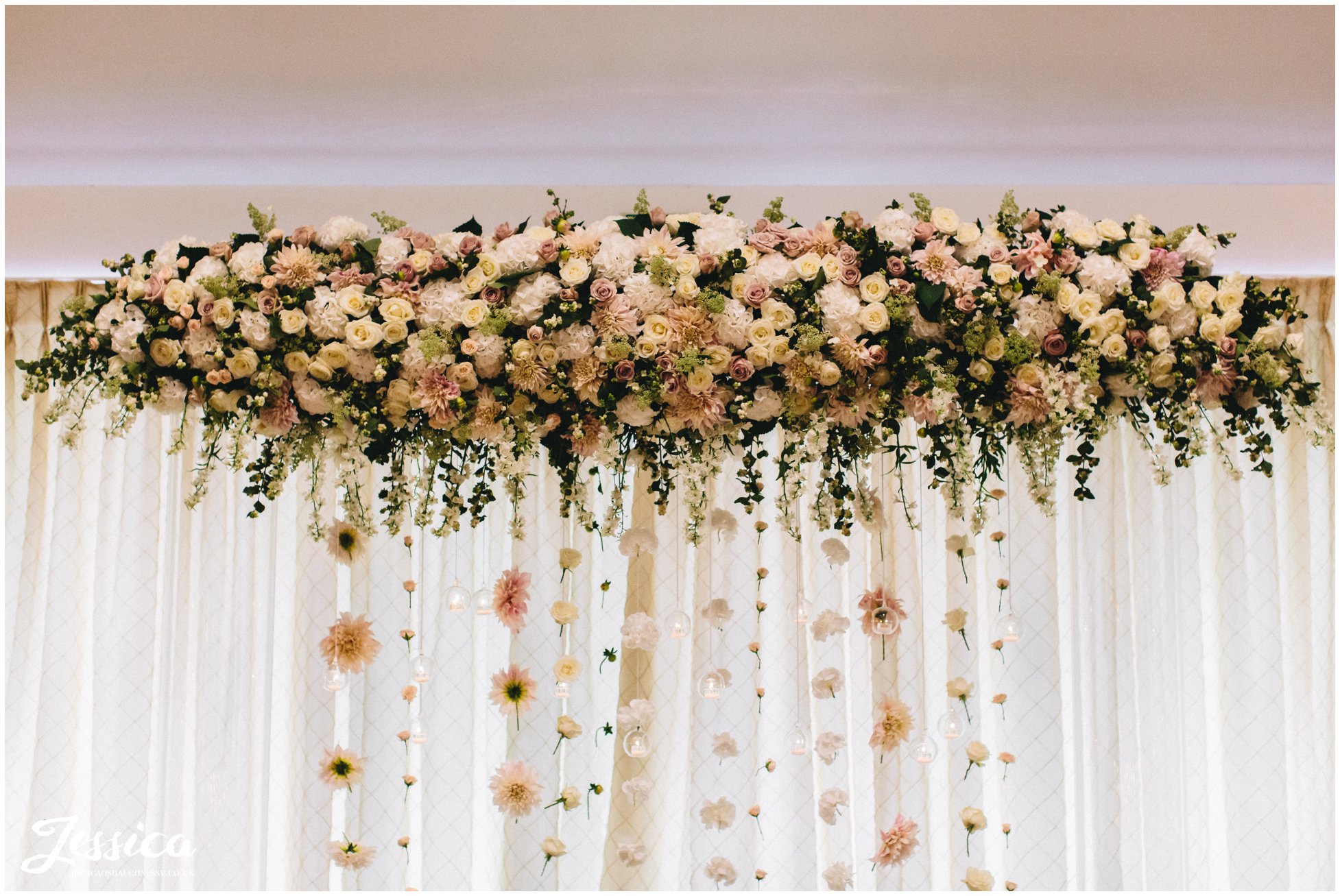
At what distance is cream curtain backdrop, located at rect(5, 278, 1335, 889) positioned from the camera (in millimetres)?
3205

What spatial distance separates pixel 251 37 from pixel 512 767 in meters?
2.00

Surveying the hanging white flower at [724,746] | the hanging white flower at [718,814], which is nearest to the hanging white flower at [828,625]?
the hanging white flower at [724,746]

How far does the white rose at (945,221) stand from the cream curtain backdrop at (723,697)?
1.32 meters

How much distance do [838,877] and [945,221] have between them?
166 centimetres

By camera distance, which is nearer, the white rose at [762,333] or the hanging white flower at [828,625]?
the white rose at [762,333]

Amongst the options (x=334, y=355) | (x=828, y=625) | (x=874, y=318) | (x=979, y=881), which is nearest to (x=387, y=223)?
(x=334, y=355)

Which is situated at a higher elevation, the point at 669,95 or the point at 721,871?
the point at 669,95

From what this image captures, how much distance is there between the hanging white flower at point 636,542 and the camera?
8.27ft

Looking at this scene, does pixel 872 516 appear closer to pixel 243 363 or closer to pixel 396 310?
pixel 396 310

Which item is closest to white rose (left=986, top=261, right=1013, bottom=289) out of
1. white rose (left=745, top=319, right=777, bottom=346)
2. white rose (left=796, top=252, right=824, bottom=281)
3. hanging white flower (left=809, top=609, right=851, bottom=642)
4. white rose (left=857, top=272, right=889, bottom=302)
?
white rose (left=857, top=272, right=889, bottom=302)

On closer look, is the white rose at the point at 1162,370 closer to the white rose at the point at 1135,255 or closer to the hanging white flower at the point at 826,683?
the white rose at the point at 1135,255

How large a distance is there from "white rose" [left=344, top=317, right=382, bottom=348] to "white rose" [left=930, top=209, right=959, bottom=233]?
118 centimetres

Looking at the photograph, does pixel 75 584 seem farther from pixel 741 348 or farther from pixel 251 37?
pixel 741 348

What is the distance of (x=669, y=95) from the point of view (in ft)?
9.48
